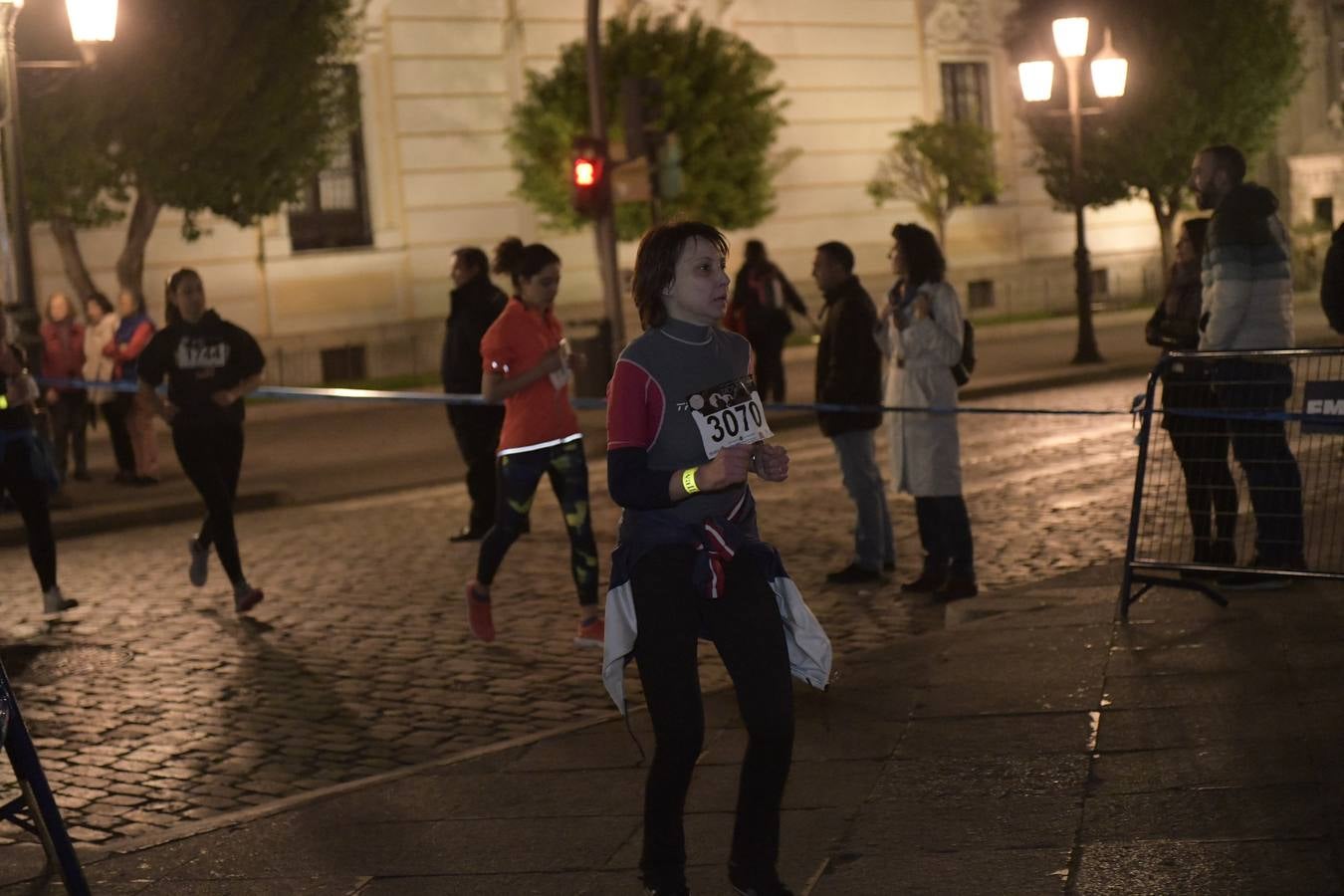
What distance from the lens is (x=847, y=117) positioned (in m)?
Result: 34.7

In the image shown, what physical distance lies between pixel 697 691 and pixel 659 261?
1.04 metres

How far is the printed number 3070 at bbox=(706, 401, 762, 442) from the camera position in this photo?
480cm

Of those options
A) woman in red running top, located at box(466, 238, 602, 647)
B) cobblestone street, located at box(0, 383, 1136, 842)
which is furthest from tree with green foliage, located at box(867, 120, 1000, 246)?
woman in red running top, located at box(466, 238, 602, 647)

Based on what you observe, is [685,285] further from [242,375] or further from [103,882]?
[242,375]

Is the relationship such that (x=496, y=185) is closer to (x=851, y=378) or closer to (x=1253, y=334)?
(x=851, y=378)

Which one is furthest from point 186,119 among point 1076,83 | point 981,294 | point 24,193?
point 981,294

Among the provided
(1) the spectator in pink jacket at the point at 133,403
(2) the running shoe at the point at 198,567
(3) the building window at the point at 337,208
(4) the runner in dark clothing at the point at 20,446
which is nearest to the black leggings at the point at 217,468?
(2) the running shoe at the point at 198,567

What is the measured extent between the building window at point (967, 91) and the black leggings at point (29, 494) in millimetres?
28406

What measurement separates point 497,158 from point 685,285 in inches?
1001

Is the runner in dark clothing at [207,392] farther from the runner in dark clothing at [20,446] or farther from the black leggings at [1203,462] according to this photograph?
the black leggings at [1203,462]

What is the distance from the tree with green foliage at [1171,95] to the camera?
3247 cm

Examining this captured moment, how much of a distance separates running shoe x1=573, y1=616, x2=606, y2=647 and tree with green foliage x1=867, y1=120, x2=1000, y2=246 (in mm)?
25168

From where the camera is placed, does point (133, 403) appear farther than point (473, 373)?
Yes

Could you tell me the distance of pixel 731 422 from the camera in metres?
4.82
